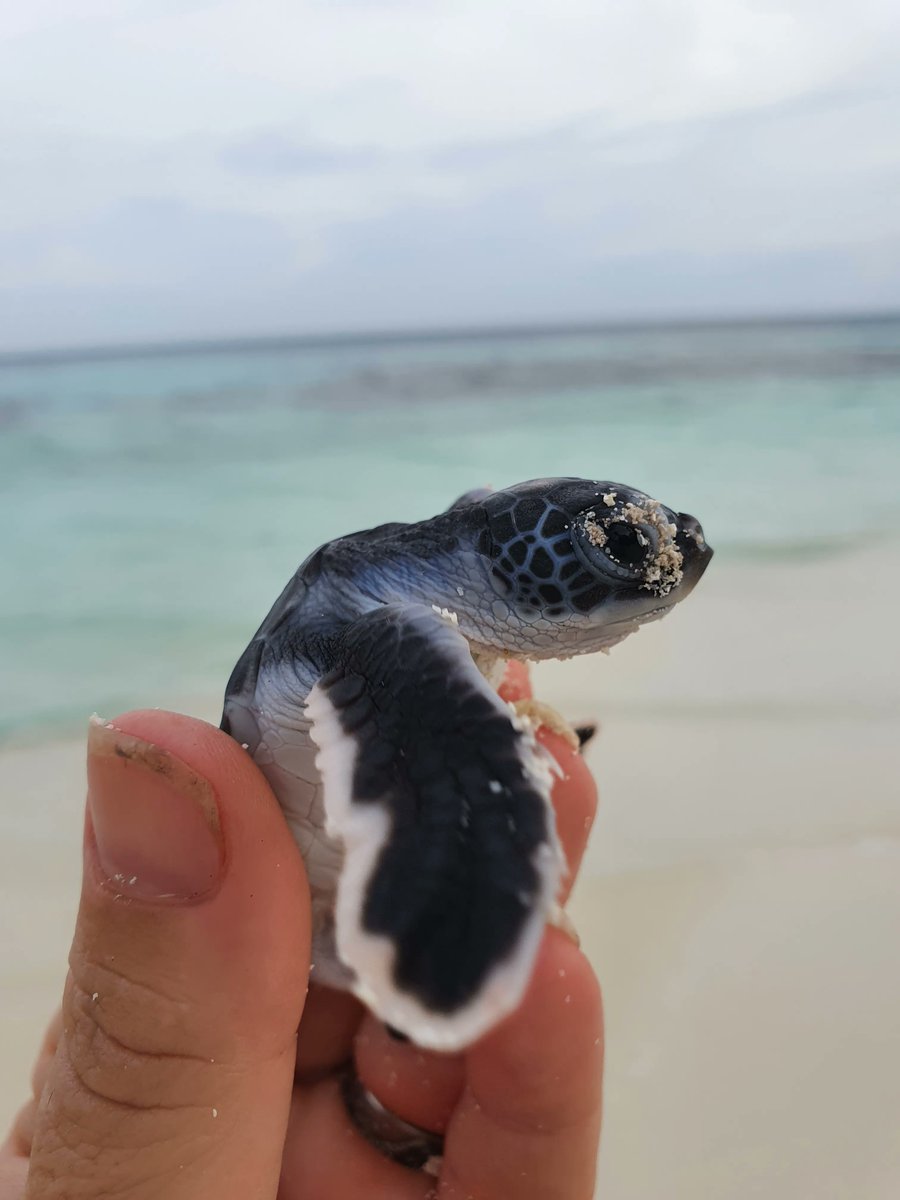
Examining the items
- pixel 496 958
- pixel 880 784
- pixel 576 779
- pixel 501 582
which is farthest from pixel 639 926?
pixel 496 958

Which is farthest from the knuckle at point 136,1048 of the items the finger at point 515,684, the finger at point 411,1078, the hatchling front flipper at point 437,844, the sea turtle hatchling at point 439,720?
the finger at point 515,684

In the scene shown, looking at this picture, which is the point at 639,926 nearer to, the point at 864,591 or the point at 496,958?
the point at 496,958

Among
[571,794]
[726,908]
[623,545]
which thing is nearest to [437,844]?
[623,545]

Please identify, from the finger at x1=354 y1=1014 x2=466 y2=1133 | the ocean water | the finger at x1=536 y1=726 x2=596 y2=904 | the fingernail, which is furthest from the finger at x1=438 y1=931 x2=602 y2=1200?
the ocean water

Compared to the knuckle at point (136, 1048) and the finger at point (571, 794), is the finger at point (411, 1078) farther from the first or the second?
the knuckle at point (136, 1048)

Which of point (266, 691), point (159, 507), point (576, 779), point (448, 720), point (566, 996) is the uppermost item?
point (448, 720)
